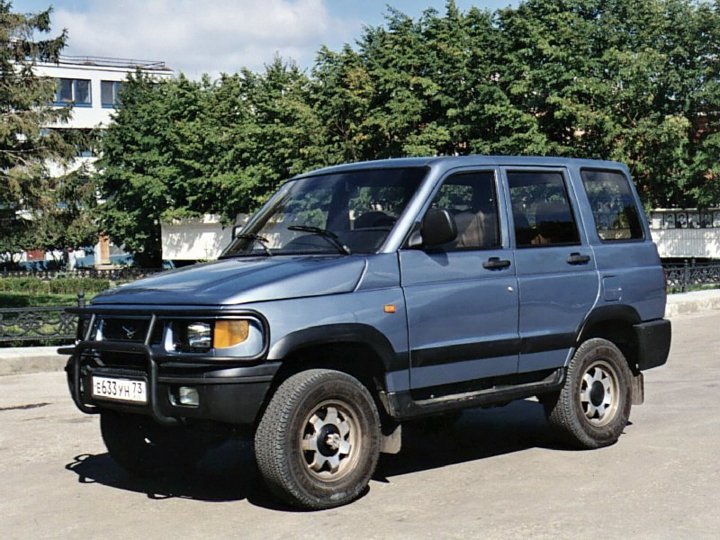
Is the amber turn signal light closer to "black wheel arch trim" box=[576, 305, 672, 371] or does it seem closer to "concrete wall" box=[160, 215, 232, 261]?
"black wheel arch trim" box=[576, 305, 672, 371]

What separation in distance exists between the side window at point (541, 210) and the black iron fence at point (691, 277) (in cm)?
1808

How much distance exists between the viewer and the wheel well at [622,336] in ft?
25.0

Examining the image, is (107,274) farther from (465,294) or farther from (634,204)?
(465,294)

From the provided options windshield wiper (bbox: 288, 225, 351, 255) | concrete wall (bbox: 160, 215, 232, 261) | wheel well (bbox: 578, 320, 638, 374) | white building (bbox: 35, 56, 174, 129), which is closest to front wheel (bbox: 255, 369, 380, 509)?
windshield wiper (bbox: 288, 225, 351, 255)

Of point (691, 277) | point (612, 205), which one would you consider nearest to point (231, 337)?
point (612, 205)

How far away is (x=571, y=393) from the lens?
7.20m

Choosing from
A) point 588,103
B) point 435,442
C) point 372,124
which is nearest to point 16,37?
point 372,124

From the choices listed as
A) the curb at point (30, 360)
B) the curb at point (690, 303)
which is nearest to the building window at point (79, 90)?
the curb at point (690, 303)

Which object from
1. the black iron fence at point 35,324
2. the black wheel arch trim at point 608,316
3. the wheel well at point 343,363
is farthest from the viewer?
the black iron fence at point 35,324

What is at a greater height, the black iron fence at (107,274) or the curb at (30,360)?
the black iron fence at (107,274)

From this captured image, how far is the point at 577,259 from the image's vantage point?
7277 mm

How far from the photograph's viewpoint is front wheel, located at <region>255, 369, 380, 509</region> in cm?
557

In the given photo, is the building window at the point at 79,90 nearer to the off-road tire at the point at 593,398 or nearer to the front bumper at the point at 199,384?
the off-road tire at the point at 593,398

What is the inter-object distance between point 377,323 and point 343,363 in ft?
1.17
